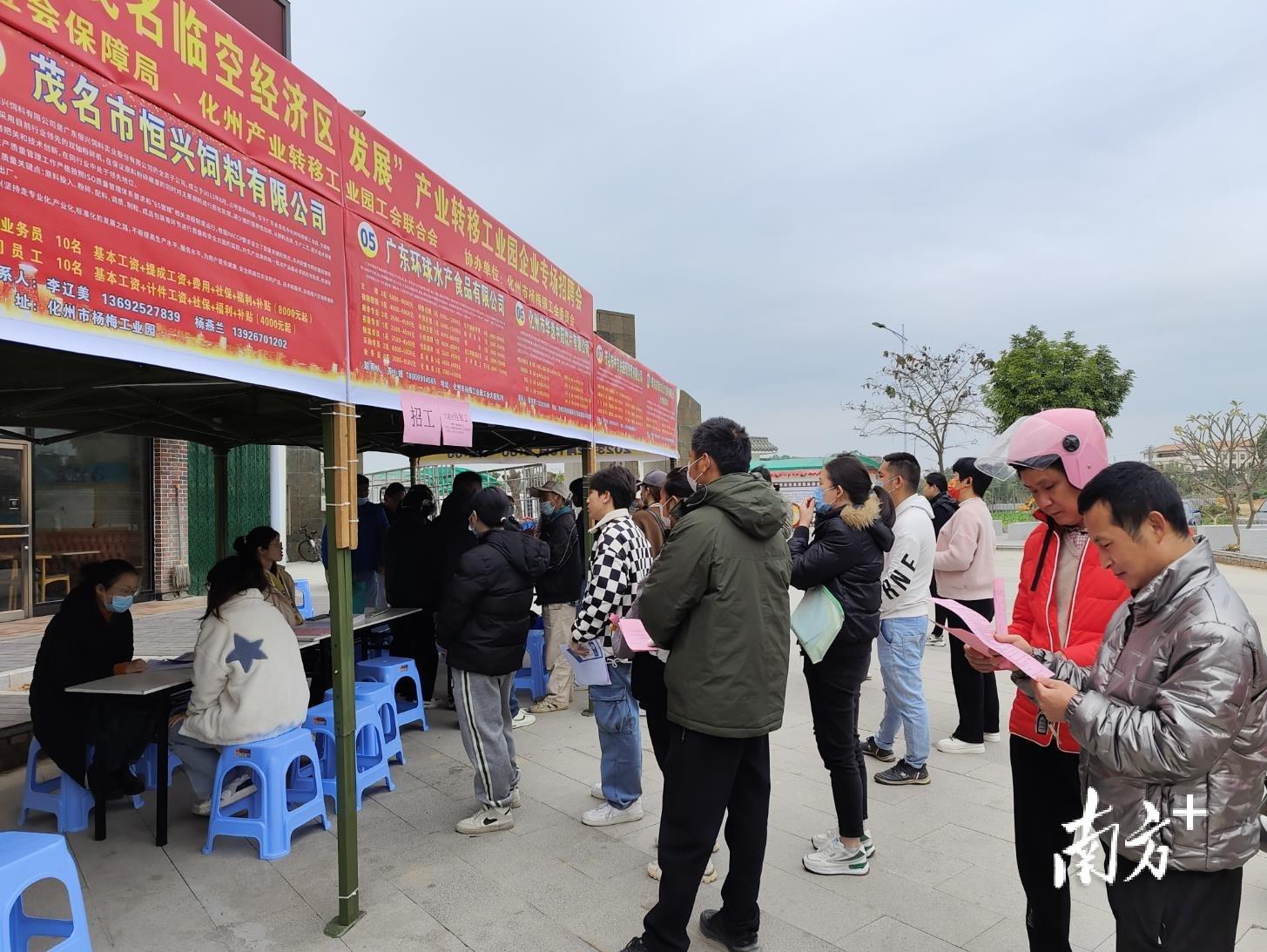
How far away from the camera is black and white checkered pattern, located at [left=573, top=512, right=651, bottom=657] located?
3451mm

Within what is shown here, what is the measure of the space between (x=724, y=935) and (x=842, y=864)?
72cm

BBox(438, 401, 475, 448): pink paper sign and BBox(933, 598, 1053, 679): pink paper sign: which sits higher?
BBox(438, 401, 475, 448): pink paper sign

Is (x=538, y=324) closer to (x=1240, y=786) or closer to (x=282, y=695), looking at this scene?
(x=282, y=695)

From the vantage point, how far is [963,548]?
4590 millimetres

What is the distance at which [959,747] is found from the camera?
4605mm

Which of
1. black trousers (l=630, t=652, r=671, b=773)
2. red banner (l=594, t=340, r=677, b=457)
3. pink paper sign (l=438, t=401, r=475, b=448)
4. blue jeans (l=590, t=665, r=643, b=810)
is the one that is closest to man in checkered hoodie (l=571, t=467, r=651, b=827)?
blue jeans (l=590, t=665, r=643, b=810)

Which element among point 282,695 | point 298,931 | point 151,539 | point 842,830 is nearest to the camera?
point 298,931

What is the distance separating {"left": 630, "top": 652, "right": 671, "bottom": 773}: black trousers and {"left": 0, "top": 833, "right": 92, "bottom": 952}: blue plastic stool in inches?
72.8

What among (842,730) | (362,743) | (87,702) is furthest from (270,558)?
(842,730)

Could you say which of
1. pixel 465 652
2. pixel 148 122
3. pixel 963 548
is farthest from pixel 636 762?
pixel 148 122

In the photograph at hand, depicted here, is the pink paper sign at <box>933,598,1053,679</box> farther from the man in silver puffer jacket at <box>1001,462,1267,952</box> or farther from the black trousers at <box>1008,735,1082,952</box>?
Result: the black trousers at <box>1008,735,1082,952</box>

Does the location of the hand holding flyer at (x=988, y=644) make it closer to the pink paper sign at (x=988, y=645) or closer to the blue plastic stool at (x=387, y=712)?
the pink paper sign at (x=988, y=645)

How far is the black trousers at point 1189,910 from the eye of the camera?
4.75 ft

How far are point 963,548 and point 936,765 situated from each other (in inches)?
49.6
